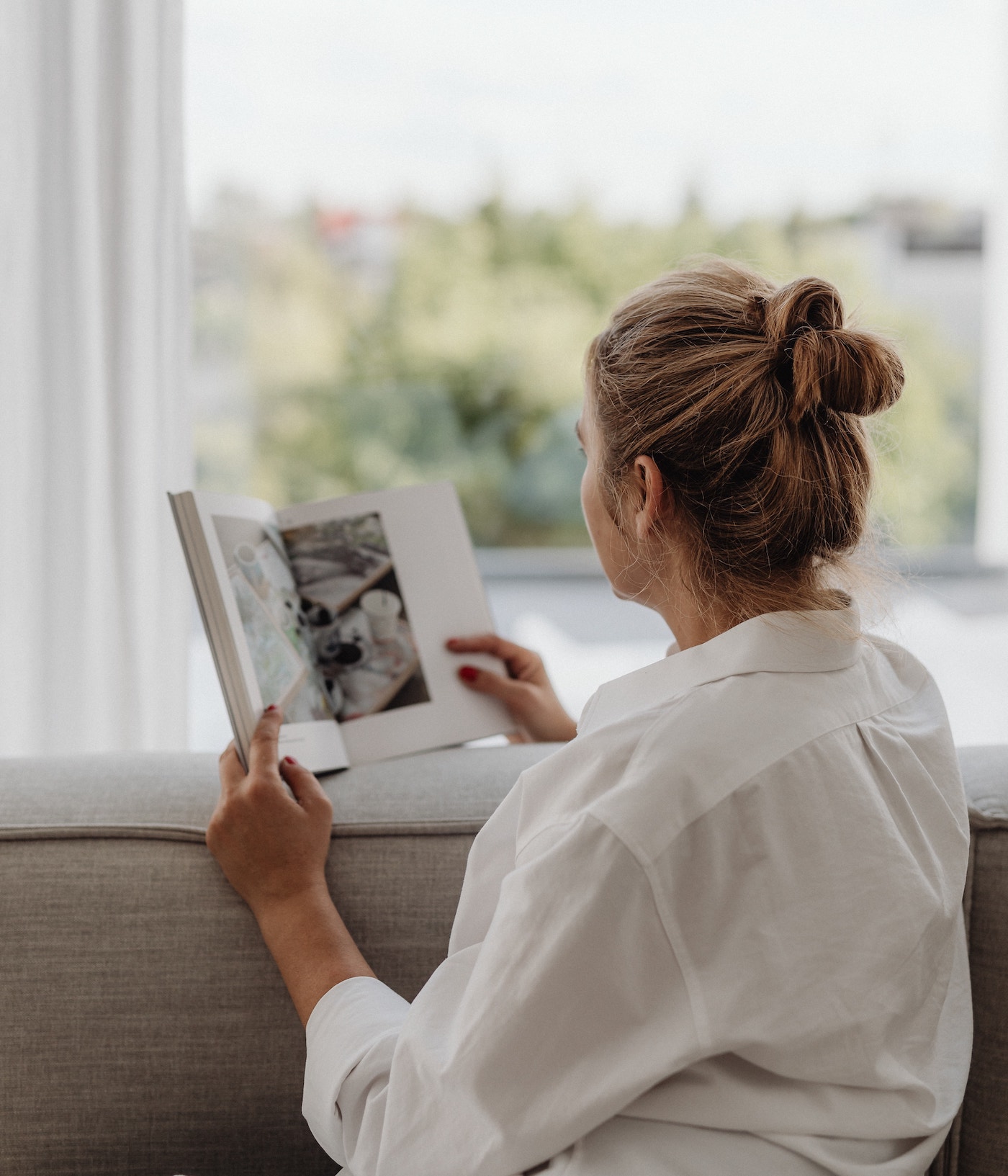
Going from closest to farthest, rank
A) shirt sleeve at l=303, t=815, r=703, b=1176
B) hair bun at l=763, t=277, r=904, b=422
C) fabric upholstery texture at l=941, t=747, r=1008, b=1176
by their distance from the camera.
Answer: shirt sleeve at l=303, t=815, r=703, b=1176 → hair bun at l=763, t=277, r=904, b=422 → fabric upholstery texture at l=941, t=747, r=1008, b=1176

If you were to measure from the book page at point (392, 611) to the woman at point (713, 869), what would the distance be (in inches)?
10.8

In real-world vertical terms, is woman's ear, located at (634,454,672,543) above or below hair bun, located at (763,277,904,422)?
below

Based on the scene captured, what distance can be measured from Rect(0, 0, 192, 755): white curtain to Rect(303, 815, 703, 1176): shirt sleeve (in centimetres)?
104

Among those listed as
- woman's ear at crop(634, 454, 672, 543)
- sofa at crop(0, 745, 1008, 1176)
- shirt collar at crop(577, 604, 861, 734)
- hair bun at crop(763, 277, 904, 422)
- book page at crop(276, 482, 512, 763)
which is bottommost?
sofa at crop(0, 745, 1008, 1176)

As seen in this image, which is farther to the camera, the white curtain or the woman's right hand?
the white curtain

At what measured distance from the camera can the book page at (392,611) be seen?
98 centimetres

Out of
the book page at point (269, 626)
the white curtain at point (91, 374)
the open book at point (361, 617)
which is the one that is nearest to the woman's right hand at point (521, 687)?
the open book at point (361, 617)

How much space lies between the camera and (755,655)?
62cm

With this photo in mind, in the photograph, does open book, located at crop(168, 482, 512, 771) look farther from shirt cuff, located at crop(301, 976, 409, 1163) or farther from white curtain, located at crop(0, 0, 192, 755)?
white curtain, located at crop(0, 0, 192, 755)

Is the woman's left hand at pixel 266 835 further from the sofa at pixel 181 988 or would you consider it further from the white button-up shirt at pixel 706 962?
the white button-up shirt at pixel 706 962

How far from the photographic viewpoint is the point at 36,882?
0.83 metres

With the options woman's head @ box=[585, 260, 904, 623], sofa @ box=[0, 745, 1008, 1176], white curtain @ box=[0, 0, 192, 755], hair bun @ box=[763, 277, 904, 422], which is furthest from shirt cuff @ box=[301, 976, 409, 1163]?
white curtain @ box=[0, 0, 192, 755]

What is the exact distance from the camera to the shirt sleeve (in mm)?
551

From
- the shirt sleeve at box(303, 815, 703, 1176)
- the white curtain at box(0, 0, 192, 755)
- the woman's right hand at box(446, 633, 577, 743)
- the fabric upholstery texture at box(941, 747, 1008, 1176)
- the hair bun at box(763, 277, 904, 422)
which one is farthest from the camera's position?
the white curtain at box(0, 0, 192, 755)
